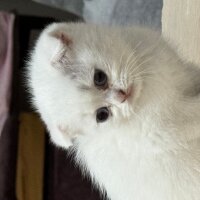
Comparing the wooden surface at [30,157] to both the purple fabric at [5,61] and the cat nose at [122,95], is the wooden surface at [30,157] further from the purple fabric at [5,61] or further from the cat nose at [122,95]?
the cat nose at [122,95]

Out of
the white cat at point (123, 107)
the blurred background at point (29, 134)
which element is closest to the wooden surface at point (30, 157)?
the blurred background at point (29, 134)

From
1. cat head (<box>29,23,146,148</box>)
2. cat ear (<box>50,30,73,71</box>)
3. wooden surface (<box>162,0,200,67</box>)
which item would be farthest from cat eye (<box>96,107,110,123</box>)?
wooden surface (<box>162,0,200,67</box>)

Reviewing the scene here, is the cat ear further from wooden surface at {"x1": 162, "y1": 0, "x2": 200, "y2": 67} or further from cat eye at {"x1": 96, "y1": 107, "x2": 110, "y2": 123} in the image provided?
wooden surface at {"x1": 162, "y1": 0, "x2": 200, "y2": 67}

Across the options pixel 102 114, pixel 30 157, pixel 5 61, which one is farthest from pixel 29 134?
pixel 102 114

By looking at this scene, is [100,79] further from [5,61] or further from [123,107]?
[5,61]

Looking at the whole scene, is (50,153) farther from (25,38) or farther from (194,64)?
(194,64)

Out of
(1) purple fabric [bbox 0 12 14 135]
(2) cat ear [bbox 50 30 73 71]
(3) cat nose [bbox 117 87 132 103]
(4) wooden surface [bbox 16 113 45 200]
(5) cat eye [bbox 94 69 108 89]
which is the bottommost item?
(4) wooden surface [bbox 16 113 45 200]
